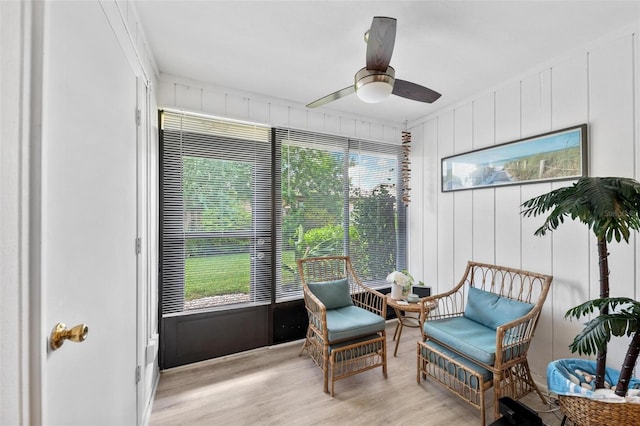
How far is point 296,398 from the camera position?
6.78ft

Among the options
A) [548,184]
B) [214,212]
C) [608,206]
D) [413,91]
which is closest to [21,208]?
[214,212]

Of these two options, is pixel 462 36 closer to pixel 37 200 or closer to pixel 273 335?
pixel 37 200

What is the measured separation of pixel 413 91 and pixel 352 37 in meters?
0.58

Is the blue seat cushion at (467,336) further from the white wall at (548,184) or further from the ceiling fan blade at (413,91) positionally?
the ceiling fan blade at (413,91)

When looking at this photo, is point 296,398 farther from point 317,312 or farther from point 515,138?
point 515,138

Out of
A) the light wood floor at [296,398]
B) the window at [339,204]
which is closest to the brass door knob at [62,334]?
the light wood floor at [296,398]

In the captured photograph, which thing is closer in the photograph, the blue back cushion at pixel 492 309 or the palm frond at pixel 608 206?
the palm frond at pixel 608 206

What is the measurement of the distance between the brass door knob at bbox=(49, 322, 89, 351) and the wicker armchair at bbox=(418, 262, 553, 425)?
2195 millimetres

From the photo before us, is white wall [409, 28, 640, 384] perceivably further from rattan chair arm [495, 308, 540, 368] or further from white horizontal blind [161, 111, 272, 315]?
white horizontal blind [161, 111, 272, 315]

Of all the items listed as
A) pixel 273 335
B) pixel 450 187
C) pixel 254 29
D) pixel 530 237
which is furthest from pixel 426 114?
pixel 273 335

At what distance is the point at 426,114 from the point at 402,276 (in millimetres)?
2016

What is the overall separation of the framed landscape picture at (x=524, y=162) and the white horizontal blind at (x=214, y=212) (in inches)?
82.6

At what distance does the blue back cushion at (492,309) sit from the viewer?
2062mm

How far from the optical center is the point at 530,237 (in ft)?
7.61
